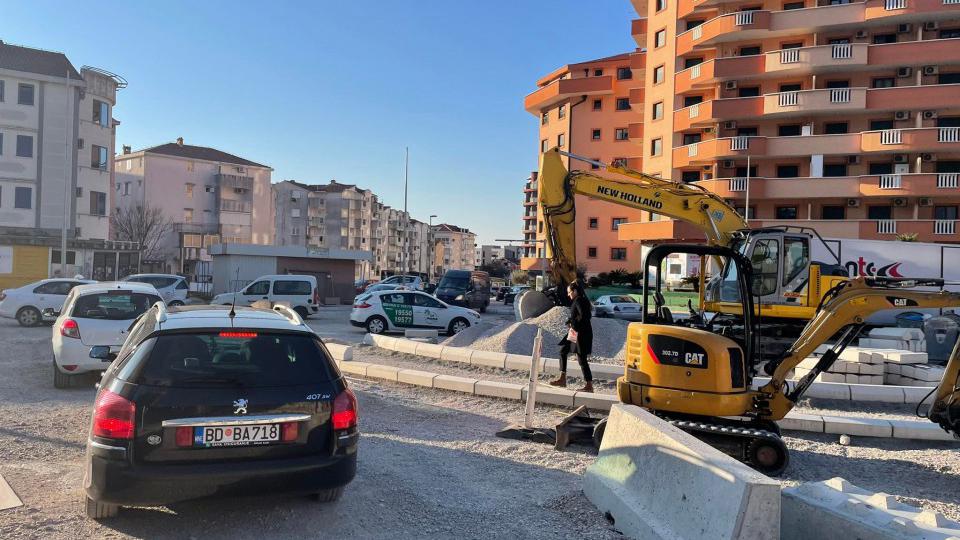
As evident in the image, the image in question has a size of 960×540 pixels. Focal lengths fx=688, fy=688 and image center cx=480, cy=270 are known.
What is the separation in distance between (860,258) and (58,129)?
45616mm

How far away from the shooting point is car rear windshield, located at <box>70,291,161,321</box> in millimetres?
10523

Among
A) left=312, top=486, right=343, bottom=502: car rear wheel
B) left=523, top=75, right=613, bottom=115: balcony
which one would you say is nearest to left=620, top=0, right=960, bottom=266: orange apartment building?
left=523, top=75, right=613, bottom=115: balcony

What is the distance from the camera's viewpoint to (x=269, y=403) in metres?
4.55

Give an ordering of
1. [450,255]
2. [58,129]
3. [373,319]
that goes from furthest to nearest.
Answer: [450,255] → [58,129] → [373,319]

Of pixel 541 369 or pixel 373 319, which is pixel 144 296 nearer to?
pixel 541 369

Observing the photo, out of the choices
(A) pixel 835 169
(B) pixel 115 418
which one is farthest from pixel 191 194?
(B) pixel 115 418

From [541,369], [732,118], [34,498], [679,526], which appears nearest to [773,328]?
[541,369]

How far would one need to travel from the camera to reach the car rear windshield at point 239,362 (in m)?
4.51

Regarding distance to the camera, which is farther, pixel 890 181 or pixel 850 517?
pixel 890 181

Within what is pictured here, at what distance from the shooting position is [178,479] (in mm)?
4250

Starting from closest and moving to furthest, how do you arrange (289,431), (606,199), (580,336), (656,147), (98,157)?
1. (289,431)
2. (580,336)
3. (606,199)
4. (98,157)
5. (656,147)

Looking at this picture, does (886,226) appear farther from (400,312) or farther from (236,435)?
(236,435)

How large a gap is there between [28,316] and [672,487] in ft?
70.9

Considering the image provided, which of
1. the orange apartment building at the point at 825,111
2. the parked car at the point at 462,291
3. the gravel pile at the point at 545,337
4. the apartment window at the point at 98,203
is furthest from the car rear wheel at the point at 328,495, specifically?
the apartment window at the point at 98,203
